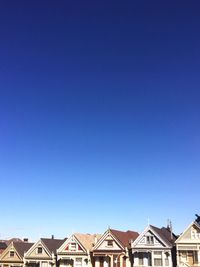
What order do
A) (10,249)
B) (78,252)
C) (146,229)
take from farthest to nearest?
(10,249)
(78,252)
(146,229)

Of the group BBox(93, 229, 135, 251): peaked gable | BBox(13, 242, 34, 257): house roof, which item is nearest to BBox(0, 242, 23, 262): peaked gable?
BBox(13, 242, 34, 257): house roof

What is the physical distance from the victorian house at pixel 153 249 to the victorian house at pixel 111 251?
2.02 meters

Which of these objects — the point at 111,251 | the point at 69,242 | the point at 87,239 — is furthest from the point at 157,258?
the point at 69,242

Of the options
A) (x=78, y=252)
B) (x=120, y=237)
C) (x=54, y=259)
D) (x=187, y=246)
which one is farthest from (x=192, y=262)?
(x=54, y=259)

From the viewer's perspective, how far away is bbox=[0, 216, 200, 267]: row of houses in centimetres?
6250

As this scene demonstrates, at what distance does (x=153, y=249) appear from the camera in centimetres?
6481

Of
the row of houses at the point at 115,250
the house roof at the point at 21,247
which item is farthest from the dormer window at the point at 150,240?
the house roof at the point at 21,247

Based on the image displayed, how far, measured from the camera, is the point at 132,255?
66688 millimetres

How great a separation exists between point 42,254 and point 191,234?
2916 cm

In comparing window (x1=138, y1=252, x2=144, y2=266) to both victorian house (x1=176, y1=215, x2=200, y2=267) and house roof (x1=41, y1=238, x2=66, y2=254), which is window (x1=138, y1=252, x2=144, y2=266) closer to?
victorian house (x1=176, y1=215, x2=200, y2=267)

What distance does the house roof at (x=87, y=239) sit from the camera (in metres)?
71.6

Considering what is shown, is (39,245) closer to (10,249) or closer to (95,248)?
(10,249)

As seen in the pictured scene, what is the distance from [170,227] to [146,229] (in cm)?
640

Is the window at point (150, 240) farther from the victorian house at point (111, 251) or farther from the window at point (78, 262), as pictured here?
the window at point (78, 262)
